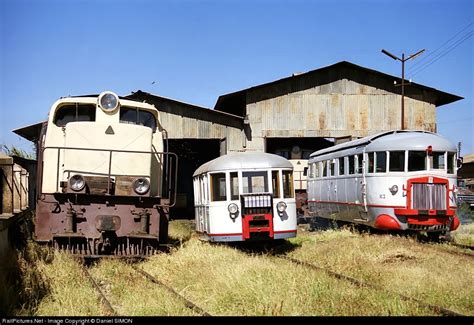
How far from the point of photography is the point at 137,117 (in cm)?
1205

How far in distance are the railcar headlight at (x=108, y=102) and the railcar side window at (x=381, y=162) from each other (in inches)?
275

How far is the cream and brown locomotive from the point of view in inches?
416

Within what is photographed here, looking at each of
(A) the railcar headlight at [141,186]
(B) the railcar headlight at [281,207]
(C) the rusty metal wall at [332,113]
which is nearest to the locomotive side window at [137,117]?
(A) the railcar headlight at [141,186]

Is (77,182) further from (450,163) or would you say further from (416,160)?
(450,163)

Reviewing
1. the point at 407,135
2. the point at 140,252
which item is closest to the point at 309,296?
the point at 140,252

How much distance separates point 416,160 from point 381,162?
0.88 meters

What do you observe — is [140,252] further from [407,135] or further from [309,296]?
[407,135]

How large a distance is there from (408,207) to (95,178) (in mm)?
7760

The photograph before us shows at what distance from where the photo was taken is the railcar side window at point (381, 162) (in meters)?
14.1

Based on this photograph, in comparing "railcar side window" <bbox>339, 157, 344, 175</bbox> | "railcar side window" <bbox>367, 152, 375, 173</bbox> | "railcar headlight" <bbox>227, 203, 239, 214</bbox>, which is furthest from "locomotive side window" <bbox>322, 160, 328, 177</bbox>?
"railcar headlight" <bbox>227, 203, 239, 214</bbox>

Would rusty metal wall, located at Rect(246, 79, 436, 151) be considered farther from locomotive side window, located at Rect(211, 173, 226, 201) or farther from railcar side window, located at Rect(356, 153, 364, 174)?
locomotive side window, located at Rect(211, 173, 226, 201)

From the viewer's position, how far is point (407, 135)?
566 inches

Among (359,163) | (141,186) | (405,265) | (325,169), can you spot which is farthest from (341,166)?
(141,186)

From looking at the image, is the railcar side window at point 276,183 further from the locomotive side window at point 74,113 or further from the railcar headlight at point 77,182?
the railcar headlight at point 77,182
